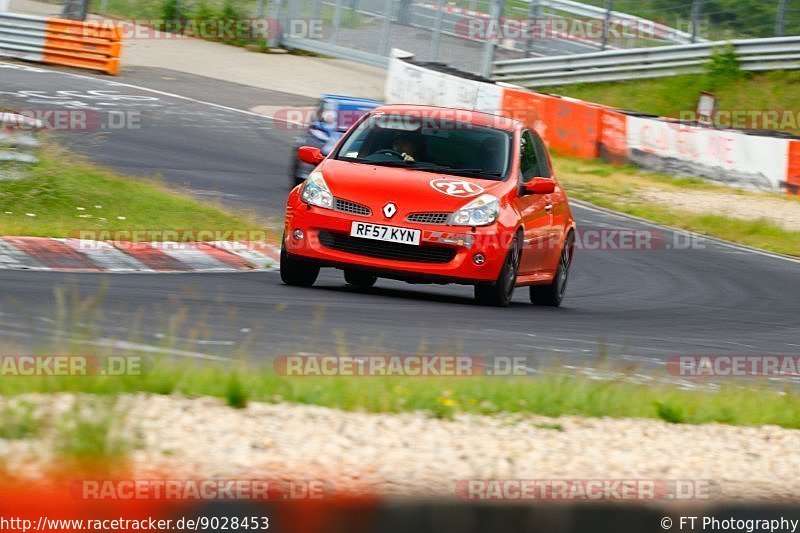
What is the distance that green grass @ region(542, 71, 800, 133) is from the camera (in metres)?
31.1

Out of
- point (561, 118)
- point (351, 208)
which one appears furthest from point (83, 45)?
point (351, 208)

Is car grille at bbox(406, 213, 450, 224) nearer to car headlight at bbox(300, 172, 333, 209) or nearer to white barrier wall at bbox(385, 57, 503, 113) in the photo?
car headlight at bbox(300, 172, 333, 209)

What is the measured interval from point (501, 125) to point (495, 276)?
1674 millimetres

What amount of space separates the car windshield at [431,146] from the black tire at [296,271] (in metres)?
0.98

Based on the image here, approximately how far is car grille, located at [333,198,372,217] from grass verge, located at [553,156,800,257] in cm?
1053

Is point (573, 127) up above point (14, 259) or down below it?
above

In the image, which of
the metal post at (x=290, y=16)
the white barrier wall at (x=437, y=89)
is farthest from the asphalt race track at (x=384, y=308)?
the metal post at (x=290, y=16)

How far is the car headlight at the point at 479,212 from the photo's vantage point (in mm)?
10945

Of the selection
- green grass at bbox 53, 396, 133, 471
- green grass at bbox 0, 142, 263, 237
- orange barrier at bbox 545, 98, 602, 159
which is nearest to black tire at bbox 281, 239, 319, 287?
green grass at bbox 0, 142, 263, 237

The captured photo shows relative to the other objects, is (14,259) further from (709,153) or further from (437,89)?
(437,89)

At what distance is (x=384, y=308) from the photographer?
10.5 m

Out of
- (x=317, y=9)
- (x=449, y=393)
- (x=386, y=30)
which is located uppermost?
(x=317, y=9)
